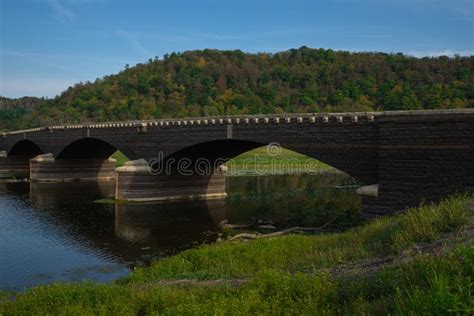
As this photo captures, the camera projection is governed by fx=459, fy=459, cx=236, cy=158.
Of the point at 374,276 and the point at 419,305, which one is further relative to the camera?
the point at 374,276

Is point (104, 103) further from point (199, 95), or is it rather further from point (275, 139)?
point (275, 139)

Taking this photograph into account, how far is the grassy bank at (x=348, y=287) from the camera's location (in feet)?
22.6

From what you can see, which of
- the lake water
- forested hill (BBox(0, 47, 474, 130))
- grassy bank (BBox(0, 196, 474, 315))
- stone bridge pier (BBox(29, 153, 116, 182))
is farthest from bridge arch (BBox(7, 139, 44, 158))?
grassy bank (BBox(0, 196, 474, 315))

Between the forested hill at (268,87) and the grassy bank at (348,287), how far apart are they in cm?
6388

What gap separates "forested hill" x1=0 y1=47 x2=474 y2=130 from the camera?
8844 centimetres

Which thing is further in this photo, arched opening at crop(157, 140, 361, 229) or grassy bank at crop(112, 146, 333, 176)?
grassy bank at crop(112, 146, 333, 176)

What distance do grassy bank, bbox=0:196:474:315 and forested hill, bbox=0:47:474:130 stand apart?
210 ft

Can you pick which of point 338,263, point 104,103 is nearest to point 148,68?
point 104,103

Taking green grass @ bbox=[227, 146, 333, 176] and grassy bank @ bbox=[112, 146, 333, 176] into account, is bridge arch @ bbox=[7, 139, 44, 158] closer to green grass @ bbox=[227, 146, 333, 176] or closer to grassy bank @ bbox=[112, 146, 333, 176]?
grassy bank @ bbox=[112, 146, 333, 176]

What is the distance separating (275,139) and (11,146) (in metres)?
55.2

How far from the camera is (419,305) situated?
6168 millimetres

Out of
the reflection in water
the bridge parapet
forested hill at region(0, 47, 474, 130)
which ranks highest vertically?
forested hill at region(0, 47, 474, 130)

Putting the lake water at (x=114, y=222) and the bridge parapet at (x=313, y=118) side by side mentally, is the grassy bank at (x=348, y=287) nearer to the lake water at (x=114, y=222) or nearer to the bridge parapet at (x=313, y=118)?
the bridge parapet at (x=313, y=118)

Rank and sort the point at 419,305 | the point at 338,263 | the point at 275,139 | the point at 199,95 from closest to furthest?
the point at 419,305 < the point at 338,263 < the point at 275,139 < the point at 199,95
